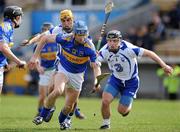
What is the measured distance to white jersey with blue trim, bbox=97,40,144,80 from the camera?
47.6 feet

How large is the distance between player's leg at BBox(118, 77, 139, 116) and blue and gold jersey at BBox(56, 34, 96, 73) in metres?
1.06

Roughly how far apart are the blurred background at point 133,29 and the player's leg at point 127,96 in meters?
14.9

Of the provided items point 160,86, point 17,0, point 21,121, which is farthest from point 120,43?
point 17,0

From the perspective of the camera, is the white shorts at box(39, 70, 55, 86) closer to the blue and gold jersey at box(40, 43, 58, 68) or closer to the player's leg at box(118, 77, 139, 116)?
the blue and gold jersey at box(40, 43, 58, 68)

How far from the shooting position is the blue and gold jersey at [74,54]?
47.1 feet

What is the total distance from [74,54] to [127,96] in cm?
148

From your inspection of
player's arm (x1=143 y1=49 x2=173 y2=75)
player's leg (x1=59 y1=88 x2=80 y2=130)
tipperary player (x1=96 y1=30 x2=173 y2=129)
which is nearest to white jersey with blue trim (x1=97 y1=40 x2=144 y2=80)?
tipperary player (x1=96 y1=30 x2=173 y2=129)

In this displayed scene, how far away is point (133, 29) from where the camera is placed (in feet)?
110

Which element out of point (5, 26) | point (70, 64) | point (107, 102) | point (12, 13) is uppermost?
point (12, 13)

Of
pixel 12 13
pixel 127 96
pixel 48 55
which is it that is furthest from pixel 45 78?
pixel 12 13

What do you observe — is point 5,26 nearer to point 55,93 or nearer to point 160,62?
point 55,93

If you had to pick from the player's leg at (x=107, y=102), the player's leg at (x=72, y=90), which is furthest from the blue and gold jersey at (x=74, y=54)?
the player's leg at (x=107, y=102)

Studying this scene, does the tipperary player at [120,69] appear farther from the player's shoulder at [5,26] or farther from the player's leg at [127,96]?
the player's shoulder at [5,26]

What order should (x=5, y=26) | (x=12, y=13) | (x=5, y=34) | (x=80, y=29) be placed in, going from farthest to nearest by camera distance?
(x=80, y=29), (x=12, y=13), (x=5, y=26), (x=5, y=34)
